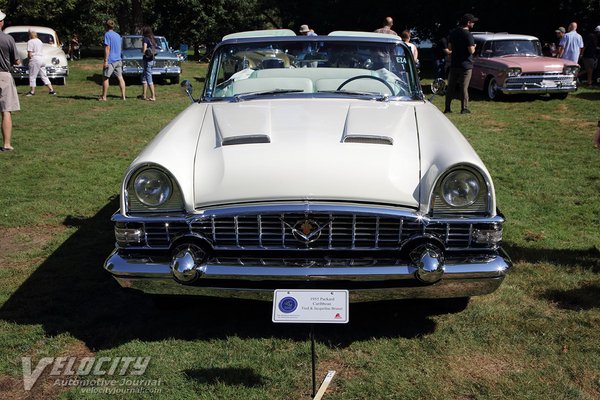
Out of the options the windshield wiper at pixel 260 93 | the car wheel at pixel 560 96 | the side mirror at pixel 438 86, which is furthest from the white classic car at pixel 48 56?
the side mirror at pixel 438 86

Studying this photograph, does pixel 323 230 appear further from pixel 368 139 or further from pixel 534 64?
pixel 534 64

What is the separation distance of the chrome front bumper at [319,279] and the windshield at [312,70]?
1.69m

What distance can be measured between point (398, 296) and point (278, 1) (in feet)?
120

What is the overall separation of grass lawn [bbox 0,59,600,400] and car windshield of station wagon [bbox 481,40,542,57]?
882 centimetres

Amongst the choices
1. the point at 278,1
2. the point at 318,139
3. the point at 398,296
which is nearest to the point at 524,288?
the point at 398,296

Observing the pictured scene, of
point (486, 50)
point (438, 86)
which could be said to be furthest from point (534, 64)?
point (438, 86)

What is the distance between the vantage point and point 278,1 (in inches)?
1475

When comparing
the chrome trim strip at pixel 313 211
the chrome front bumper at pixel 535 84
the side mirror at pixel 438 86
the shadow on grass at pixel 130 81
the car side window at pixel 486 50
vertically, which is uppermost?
the side mirror at pixel 438 86

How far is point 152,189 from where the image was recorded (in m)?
3.25

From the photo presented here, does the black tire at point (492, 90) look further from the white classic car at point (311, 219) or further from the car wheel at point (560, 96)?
the white classic car at point (311, 219)

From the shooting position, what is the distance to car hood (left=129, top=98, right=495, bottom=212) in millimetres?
3098

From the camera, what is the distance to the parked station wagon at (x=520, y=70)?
1332 cm

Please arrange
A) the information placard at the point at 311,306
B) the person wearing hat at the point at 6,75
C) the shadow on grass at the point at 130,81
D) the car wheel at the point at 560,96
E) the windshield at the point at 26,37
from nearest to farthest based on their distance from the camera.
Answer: the information placard at the point at 311,306 < the person wearing hat at the point at 6,75 < the car wheel at the point at 560,96 < the windshield at the point at 26,37 < the shadow on grass at the point at 130,81

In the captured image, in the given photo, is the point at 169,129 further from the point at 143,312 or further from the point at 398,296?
the point at 398,296
